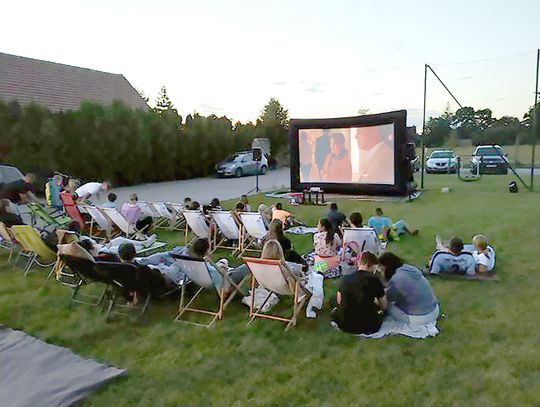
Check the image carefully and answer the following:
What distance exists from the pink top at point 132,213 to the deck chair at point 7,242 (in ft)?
6.68

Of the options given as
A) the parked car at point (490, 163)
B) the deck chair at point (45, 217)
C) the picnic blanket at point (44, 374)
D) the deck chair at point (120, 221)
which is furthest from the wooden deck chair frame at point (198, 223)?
A: the parked car at point (490, 163)

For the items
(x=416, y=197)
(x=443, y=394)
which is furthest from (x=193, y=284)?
(x=416, y=197)

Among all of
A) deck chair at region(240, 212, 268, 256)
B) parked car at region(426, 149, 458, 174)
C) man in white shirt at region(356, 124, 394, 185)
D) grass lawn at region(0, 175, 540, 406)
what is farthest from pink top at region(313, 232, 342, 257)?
parked car at region(426, 149, 458, 174)

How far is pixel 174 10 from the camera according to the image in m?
12.2

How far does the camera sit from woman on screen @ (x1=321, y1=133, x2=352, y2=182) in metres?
15.2

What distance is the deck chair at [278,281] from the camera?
4293mm

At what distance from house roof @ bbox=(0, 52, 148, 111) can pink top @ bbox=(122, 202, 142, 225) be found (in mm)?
13076

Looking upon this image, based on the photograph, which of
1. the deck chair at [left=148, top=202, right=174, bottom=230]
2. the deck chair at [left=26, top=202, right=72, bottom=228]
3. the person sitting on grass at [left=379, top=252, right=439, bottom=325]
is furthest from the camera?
the deck chair at [left=148, top=202, right=174, bottom=230]

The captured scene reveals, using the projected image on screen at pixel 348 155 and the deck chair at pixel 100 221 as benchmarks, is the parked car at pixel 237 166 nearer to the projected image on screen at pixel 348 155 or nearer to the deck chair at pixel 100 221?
the projected image on screen at pixel 348 155

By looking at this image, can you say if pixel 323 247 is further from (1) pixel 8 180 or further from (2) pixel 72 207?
(1) pixel 8 180

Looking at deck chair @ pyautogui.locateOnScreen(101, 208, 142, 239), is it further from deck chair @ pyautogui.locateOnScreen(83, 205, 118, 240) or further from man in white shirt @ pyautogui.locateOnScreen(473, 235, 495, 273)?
man in white shirt @ pyautogui.locateOnScreen(473, 235, 495, 273)

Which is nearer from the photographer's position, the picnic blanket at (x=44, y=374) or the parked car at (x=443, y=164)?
the picnic blanket at (x=44, y=374)

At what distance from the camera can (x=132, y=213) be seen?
8812 millimetres

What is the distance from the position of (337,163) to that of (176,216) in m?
7.52
